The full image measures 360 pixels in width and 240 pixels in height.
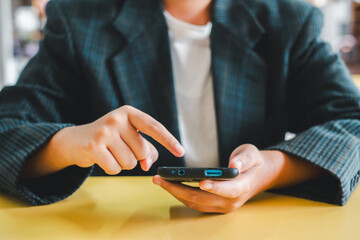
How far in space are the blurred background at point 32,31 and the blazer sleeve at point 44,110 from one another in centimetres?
151

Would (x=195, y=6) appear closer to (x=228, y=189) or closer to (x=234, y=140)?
(x=234, y=140)

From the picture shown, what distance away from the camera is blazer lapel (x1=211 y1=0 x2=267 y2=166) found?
0.91m

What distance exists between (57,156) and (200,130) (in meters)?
0.37

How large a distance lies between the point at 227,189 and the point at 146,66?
1.49 ft

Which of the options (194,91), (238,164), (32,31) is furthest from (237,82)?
(32,31)

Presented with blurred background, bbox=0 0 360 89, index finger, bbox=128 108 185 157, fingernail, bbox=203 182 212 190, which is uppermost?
index finger, bbox=128 108 185 157

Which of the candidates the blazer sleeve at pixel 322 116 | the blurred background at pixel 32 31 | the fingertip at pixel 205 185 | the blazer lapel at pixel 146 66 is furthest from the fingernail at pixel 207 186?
the blurred background at pixel 32 31

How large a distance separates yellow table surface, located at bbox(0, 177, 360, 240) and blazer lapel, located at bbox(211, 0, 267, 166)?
0.23 m

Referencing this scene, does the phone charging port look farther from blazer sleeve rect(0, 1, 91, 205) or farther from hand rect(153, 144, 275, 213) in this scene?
blazer sleeve rect(0, 1, 91, 205)

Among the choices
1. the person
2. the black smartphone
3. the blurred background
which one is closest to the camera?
the black smartphone

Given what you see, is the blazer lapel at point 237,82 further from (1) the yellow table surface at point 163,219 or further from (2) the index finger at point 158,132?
(2) the index finger at point 158,132

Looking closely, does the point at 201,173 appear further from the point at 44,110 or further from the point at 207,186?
the point at 44,110

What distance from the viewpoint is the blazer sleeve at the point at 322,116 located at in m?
0.68

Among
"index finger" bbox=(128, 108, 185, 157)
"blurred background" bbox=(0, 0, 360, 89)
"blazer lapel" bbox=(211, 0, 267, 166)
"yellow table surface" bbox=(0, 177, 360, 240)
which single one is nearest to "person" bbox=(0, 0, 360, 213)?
Result: "blazer lapel" bbox=(211, 0, 267, 166)
